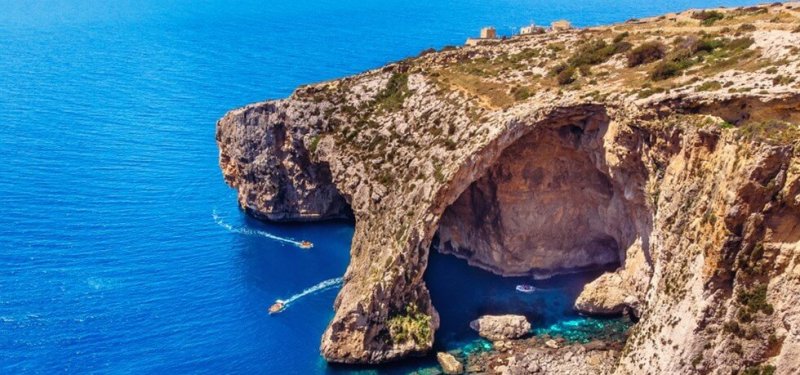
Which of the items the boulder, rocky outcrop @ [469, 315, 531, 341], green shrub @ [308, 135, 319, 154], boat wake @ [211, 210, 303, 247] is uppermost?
green shrub @ [308, 135, 319, 154]

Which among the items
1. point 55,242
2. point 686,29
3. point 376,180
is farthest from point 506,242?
point 55,242

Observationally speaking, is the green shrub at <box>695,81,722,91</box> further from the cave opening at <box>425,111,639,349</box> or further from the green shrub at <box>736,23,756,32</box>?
the green shrub at <box>736,23,756,32</box>

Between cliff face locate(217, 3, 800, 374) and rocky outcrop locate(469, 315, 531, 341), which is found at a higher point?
cliff face locate(217, 3, 800, 374)

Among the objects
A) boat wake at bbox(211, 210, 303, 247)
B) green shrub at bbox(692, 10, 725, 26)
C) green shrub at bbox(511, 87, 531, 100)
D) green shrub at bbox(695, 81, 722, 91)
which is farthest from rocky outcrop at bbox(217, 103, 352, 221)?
green shrub at bbox(692, 10, 725, 26)

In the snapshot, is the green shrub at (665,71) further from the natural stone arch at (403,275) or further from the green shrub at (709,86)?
the green shrub at (709,86)

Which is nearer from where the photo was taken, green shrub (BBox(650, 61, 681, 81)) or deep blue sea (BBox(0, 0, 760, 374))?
green shrub (BBox(650, 61, 681, 81))

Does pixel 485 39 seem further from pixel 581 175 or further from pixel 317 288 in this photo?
pixel 317 288

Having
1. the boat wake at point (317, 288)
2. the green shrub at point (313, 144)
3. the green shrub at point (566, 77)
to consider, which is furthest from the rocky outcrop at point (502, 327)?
the green shrub at point (313, 144)
